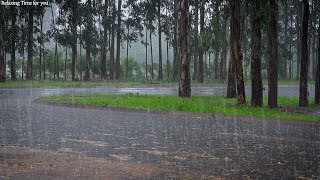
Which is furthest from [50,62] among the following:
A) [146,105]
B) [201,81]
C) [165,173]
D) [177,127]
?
[165,173]

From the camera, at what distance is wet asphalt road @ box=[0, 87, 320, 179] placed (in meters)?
7.10

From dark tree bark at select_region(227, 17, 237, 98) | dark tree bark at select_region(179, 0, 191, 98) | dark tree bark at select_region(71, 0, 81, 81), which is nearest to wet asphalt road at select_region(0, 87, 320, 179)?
dark tree bark at select_region(179, 0, 191, 98)

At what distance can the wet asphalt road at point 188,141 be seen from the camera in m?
7.10

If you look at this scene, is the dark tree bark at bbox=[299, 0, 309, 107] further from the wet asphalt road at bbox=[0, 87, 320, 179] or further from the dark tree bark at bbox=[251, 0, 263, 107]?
the wet asphalt road at bbox=[0, 87, 320, 179]

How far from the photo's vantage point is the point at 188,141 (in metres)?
9.84

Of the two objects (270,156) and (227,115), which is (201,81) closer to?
(227,115)

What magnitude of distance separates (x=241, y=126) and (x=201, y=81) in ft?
151

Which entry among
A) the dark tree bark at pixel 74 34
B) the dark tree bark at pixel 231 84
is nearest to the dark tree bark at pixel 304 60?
the dark tree bark at pixel 231 84

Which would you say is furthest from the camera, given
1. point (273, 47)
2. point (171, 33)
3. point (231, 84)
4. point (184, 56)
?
point (171, 33)

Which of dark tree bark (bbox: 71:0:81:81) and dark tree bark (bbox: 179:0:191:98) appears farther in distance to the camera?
dark tree bark (bbox: 71:0:81:81)

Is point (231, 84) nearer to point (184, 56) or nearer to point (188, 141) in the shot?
point (184, 56)

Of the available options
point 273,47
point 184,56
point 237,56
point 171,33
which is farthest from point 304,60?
point 171,33

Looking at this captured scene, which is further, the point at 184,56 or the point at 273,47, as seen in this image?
the point at 184,56

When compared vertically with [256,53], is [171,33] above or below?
above
